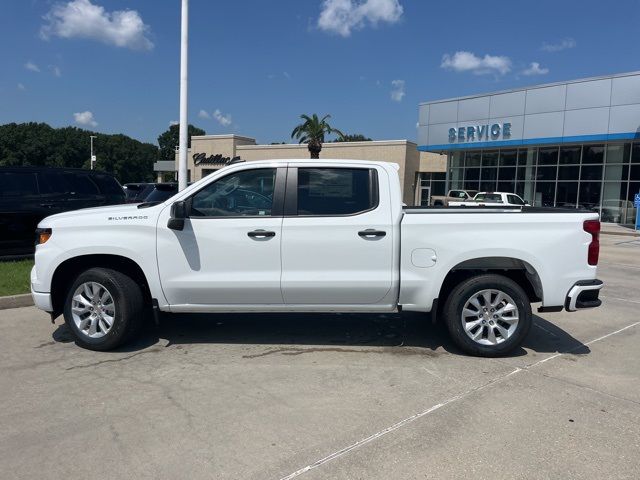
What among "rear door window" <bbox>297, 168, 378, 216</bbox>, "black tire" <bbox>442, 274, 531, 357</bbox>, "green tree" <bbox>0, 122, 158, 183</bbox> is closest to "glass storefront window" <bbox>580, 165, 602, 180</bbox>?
"black tire" <bbox>442, 274, 531, 357</bbox>

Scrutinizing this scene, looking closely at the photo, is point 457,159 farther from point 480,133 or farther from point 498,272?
point 498,272

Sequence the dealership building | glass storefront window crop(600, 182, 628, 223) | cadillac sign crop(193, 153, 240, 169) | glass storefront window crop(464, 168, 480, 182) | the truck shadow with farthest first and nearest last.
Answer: cadillac sign crop(193, 153, 240, 169), glass storefront window crop(464, 168, 480, 182), glass storefront window crop(600, 182, 628, 223), the dealership building, the truck shadow

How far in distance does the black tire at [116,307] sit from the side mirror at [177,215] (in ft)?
2.47

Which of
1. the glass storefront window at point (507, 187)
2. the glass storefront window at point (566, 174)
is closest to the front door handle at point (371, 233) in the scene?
the glass storefront window at point (566, 174)

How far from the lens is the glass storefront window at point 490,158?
34000mm

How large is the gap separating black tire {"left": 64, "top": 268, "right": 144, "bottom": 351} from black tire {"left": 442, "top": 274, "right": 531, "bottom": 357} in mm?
3101

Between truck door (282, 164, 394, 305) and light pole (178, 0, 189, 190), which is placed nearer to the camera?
truck door (282, 164, 394, 305)

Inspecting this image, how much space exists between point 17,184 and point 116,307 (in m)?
5.46

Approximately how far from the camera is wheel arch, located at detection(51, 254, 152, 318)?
18.0ft

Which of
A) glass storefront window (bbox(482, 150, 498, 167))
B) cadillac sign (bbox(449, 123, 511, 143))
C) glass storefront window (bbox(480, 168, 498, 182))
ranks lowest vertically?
glass storefront window (bbox(480, 168, 498, 182))

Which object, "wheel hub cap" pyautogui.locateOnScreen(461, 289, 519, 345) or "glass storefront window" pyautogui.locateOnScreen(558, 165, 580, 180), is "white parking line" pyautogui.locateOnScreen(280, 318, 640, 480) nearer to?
"wheel hub cap" pyautogui.locateOnScreen(461, 289, 519, 345)

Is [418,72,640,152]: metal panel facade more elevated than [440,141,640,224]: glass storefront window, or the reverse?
[418,72,640,152]: metal panel facade

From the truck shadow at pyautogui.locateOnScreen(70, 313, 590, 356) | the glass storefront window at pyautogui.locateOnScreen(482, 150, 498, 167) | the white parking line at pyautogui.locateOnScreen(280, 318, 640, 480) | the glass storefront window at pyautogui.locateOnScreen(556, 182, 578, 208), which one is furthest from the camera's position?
the glass storefront window at pyautogui.locateOnScreen(482, 150, 498, 167)

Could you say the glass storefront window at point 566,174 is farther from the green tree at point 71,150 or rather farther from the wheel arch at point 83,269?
the green tree at point 71,150
